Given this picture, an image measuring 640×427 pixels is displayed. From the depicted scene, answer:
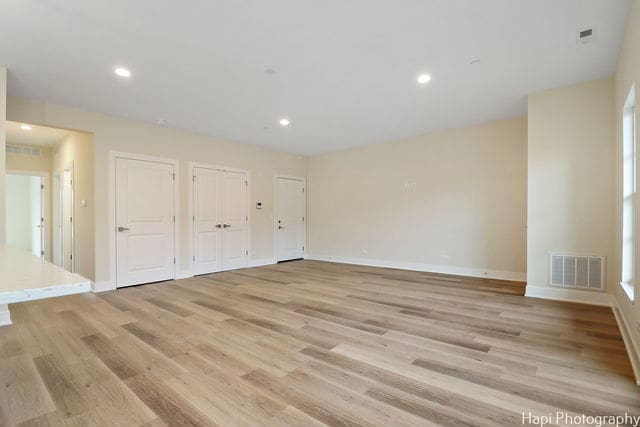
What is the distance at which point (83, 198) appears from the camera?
16.3ft

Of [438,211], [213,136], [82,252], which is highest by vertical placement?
[213,136]

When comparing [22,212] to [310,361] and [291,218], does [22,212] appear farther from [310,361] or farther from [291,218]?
[310,361]

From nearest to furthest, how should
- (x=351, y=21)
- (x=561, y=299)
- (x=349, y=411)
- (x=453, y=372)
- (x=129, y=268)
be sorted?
(x=349, y=411) < (x=453, y=372) < (x=351, y=21) < (x=561, y=299) < (x=129, y=268)

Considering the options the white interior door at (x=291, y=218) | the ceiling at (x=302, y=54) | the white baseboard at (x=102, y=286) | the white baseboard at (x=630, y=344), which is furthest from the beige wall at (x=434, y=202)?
the white baseboard at (x=102, y=286)

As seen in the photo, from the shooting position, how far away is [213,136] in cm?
602

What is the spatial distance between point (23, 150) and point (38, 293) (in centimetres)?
796

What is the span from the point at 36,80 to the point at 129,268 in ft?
9.39

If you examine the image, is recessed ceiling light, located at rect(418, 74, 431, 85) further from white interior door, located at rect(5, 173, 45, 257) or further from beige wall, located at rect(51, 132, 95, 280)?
white interior door, located at rect(5, 173, 45, 257)

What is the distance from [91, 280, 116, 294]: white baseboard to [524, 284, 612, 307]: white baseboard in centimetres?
612

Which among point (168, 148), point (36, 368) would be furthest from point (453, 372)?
point (168, 148)

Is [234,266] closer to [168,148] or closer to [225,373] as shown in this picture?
[168,148]

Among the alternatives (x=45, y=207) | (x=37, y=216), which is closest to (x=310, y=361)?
(x=45, y=207)

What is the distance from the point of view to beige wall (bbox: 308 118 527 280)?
16.7 feet

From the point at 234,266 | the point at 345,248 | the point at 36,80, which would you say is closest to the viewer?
the point at 36,80
